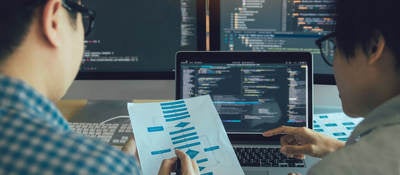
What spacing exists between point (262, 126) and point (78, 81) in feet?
1.93

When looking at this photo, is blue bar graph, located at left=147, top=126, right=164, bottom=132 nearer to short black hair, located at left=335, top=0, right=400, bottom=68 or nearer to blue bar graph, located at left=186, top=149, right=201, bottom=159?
blue bar graph, located at left=186, top=149, right=201, bottom=159

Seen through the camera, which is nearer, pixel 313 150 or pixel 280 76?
pixel 313 150

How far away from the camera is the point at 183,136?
1.09 metres

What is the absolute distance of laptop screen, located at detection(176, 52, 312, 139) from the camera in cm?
131

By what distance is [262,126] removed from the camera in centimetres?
133

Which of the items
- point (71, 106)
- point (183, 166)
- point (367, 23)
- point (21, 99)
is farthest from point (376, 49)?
point (71, 106)

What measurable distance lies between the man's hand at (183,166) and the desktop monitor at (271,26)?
0.52 metres

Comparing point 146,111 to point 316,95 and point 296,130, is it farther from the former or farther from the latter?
point 316,95

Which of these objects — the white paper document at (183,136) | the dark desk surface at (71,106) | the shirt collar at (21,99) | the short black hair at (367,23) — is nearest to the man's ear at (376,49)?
the short black hair at (367,23)

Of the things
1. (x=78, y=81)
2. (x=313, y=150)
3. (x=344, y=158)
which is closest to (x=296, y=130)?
(x=313, y=150)

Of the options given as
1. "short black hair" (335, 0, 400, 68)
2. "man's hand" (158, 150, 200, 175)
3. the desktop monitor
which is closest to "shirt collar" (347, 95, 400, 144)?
"short black hair" (335, 0, 400, 68)

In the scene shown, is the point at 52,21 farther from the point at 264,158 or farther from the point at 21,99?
the point at 264,158

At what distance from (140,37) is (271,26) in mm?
348

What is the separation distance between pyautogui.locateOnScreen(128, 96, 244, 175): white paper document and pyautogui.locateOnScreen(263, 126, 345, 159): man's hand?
0.57 feet
